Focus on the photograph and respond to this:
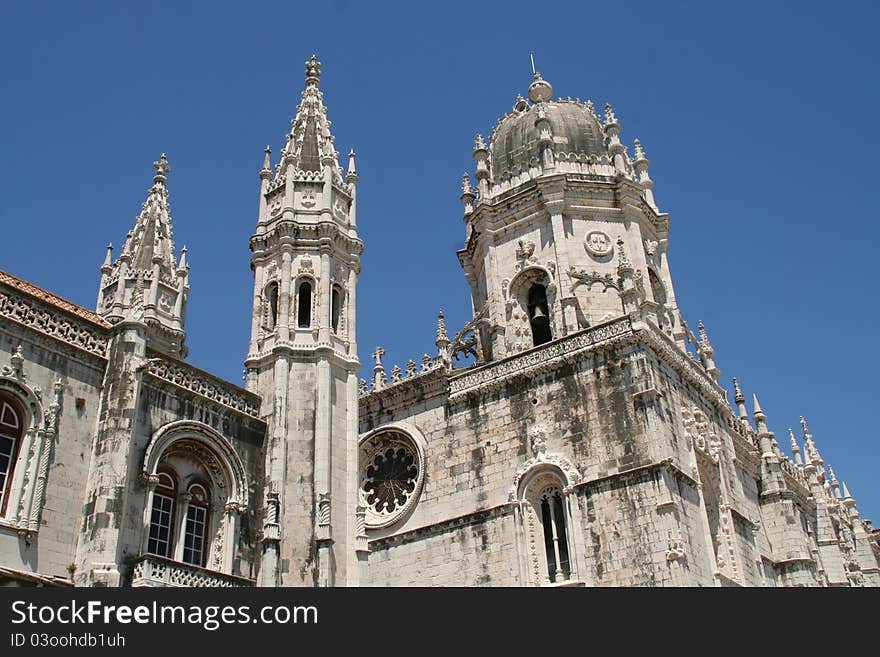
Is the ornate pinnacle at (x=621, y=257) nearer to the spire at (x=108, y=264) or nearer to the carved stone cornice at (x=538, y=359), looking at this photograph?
the carved stone cornice at (x=538, y=359)

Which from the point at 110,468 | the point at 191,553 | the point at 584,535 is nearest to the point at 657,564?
the point at 584,535

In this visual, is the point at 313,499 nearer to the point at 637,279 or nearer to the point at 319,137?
the point at 319,137

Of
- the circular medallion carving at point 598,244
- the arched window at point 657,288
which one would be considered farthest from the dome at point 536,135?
the arched window at point 657,288

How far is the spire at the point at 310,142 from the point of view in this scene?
81.1 feet

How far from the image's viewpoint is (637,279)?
32.3m

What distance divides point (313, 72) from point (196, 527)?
14.3 metres

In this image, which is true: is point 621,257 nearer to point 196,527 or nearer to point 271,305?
point 271,305

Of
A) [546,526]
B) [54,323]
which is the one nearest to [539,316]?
[546,526]

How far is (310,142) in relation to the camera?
994 inches

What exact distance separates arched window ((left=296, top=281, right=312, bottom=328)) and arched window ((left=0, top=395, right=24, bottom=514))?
7711mm

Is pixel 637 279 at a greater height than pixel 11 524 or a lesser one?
greater

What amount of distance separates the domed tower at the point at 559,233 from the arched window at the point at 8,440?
1828 cm

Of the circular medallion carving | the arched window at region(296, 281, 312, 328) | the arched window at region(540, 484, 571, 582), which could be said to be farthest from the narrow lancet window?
the circular medallion carving
